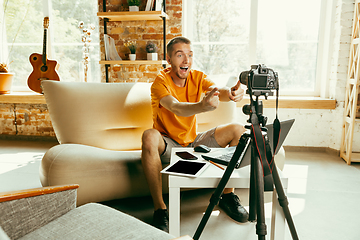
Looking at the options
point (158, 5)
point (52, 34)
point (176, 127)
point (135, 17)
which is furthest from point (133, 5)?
point (176, 127)

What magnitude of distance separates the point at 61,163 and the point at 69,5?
279cm

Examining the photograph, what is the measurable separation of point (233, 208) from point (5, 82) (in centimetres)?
330

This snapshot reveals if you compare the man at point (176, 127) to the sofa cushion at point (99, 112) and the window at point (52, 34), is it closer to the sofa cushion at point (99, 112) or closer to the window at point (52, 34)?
the sofa cushion at point (99, 112)

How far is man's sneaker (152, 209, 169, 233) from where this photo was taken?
149 centimetres

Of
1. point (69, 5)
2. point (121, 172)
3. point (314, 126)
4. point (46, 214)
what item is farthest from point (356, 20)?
point (69, 5)

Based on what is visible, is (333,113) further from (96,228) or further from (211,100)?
(96,228)

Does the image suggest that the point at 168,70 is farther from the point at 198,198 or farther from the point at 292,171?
the point at 292,171

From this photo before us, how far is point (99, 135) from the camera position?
201 centimetres

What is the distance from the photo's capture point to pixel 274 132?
3.73 ft

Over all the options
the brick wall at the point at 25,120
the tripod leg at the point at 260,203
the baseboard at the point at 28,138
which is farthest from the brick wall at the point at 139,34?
the tripod leg at the point at 260,203

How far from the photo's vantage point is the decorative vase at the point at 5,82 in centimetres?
347

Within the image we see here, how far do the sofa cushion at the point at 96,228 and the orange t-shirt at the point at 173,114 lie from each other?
2.99ft

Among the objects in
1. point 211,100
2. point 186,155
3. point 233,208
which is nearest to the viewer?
point 211,100

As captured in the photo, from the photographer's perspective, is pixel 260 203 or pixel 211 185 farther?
pixel 211 185
